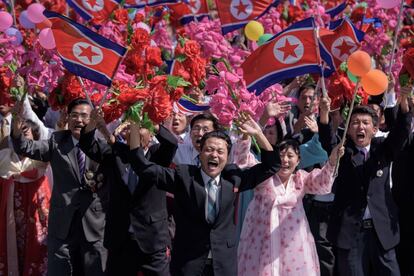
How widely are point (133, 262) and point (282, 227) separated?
3.68 ft

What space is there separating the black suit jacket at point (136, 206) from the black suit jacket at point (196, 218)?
314mm

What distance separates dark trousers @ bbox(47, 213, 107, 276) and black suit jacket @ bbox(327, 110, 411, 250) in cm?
181

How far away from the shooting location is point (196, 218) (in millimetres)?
6152

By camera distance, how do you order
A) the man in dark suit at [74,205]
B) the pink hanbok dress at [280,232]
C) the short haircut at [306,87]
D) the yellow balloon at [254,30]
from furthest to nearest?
the yellow balloon at [254,30] → the short haircut at [306,87] → the man in dark suit at [74,205] → the pink hanbok dress at [280,232]

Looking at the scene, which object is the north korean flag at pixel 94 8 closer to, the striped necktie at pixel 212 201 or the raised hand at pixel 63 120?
the raised hand at pixel 63 120

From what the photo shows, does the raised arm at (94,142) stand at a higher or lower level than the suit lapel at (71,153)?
higher

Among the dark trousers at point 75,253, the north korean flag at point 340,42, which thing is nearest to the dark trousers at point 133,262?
the dark trousers at point 75,253

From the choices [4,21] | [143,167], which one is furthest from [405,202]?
[4,21]

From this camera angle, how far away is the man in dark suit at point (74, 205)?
7070mm

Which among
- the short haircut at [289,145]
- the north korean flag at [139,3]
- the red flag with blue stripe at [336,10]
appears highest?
the red flag with blue stripe at [336,10]

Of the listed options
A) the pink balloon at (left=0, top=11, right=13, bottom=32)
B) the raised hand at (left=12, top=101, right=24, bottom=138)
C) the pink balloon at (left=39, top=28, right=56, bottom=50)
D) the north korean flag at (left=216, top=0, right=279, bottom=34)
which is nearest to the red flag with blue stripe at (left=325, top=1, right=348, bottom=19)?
the north korean flag at (left=216, top=0, right=279, bottom=34)

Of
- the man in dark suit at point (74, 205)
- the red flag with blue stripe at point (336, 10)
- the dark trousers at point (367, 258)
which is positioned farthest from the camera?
the red flag with blue stripe at point (336, 10)

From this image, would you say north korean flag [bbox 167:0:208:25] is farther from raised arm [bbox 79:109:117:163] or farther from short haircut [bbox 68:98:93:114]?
raised arm [bbox 79:109:117:163]

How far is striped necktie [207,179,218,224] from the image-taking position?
6172 millimetres
